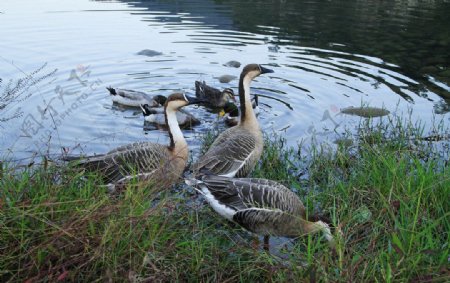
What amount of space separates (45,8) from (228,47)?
428 inches

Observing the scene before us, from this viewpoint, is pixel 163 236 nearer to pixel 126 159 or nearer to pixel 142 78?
pixel 126 159

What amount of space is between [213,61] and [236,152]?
7722mm

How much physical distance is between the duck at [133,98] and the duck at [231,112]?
1.31 meters

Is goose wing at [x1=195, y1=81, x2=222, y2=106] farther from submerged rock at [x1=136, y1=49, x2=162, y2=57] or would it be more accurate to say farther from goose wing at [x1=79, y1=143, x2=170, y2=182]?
submerged rock at [x1=136, y1=49, x2=162, y2=57]

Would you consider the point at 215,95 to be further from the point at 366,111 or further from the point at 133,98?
the point at 366,111

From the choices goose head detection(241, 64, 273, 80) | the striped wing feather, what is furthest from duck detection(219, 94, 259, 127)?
the striped wing feather

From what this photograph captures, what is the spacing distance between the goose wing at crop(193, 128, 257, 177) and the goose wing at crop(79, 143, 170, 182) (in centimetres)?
55

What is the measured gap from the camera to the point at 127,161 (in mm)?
6668

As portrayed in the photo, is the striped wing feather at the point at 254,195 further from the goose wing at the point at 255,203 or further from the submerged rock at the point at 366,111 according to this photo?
the submerged rock at the point at 366,111

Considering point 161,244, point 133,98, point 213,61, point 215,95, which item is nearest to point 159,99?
point 133,98

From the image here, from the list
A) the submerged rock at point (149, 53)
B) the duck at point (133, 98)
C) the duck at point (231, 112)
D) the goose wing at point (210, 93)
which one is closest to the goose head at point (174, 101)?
the duck at point (231, 112)

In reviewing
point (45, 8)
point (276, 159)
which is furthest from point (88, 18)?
point (276, 159)

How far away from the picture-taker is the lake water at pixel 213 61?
9.81m

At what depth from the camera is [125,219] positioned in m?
4.21
